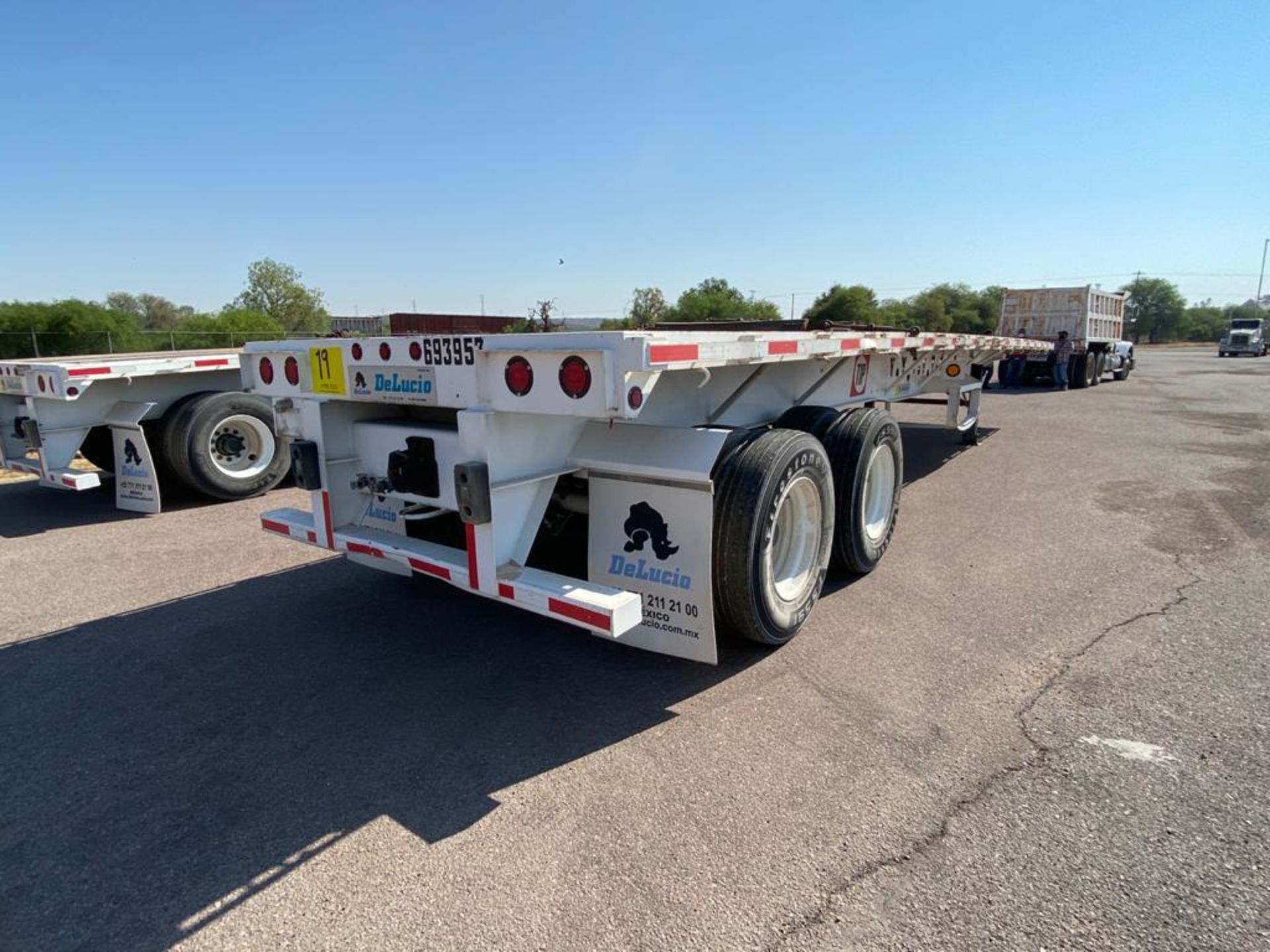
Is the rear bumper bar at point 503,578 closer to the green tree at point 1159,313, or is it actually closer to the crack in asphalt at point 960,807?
the crack in asphalt at point 960,807

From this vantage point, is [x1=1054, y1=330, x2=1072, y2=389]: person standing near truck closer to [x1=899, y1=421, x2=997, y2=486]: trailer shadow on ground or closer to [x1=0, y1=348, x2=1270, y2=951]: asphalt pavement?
[x1=899, y1=421, x2=997, y2=486]: trailer shadow on ground

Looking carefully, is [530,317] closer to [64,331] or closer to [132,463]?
[132,463]

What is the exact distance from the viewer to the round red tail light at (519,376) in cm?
273

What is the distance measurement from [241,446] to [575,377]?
6216 mm

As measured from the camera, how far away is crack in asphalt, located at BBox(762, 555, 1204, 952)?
201 cm

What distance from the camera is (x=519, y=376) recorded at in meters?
2.76

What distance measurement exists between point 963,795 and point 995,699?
2.75 ft

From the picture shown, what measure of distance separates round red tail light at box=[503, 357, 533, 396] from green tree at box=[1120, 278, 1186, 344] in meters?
105

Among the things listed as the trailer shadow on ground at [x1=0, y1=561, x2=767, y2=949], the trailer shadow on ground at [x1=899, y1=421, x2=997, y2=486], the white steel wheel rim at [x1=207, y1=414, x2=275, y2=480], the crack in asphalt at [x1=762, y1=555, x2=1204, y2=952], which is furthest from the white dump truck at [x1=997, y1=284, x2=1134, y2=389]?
the trailer shadow on ground at [x1=0, y1=561, x2=767, y2=949]

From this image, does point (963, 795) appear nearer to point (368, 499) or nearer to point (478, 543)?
point (478, 543)

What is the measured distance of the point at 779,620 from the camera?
3461 millimetres

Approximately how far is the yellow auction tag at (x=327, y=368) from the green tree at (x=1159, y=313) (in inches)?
4149

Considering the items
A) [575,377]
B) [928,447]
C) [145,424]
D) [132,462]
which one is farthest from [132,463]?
[928,447]

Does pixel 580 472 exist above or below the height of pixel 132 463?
above
